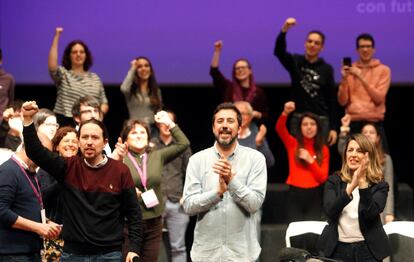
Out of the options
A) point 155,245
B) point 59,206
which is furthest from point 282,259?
point 155,245

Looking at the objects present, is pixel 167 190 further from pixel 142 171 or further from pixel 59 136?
pixel 59 136

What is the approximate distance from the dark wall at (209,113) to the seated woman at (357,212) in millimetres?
3349

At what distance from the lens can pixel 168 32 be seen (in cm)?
847

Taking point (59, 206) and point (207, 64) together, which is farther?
point (207, 64)

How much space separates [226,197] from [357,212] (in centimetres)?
82

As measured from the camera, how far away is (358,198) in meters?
5.07

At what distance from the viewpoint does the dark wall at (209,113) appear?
862cm

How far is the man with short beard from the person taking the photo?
473cm

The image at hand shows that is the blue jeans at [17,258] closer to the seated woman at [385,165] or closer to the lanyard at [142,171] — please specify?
the lanyard at [142,171]

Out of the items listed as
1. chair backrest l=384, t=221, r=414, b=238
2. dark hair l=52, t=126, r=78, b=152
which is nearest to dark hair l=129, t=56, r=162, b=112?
dark hair l=52, t=126, r=78, b=152

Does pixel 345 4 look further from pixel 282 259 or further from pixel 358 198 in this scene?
pixel 282 259

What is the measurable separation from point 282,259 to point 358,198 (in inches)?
44.4

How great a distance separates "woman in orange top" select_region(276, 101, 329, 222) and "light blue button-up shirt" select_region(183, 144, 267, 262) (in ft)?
6.26

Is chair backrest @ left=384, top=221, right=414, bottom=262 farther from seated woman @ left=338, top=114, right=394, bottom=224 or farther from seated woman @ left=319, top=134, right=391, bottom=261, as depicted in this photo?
seated woman @ left=338, top=114, right=394, bottom=224
